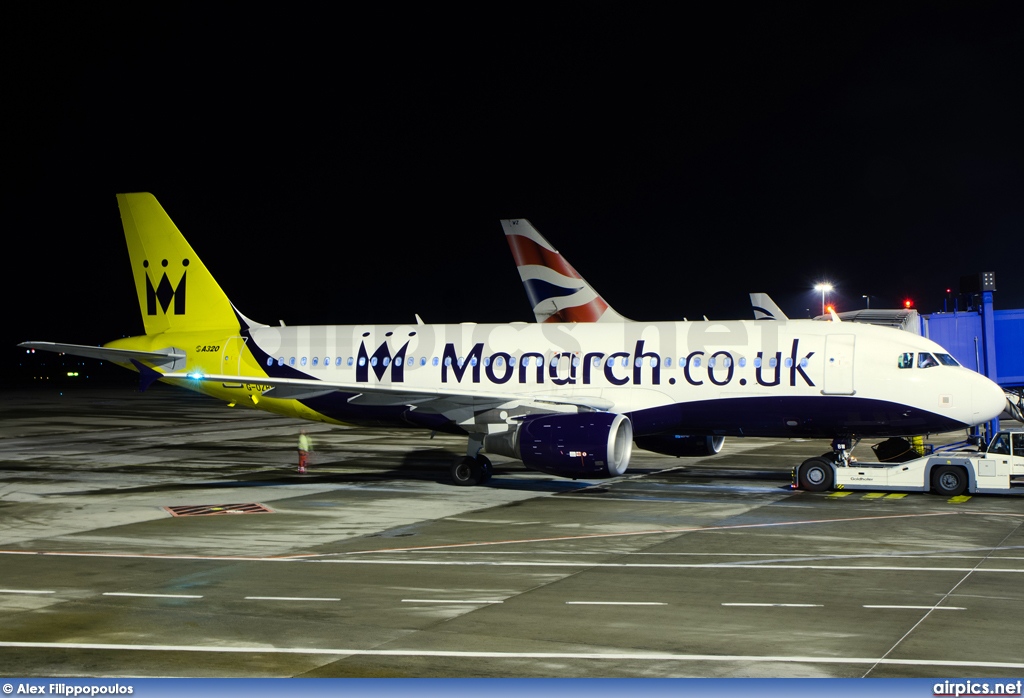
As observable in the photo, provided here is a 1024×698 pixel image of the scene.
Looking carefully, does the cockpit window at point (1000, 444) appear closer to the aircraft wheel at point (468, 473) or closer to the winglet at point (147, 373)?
the aircraft wheel at point (468, 473)

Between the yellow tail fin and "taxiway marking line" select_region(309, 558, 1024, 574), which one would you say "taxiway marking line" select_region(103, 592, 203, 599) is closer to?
"taxiway marking line" select_region(309, 558, 1024, 574)

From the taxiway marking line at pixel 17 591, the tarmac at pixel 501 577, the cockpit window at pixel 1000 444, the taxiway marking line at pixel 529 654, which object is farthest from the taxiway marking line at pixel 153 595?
the cockpit window at pixel 1000 444

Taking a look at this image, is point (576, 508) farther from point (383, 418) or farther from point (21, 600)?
point (21, 600)

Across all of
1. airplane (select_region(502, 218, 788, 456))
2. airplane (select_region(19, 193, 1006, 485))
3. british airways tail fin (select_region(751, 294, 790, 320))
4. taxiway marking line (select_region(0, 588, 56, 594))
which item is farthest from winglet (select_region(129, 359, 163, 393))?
british airways tail fin (select_region(751, 294, 790, 320))

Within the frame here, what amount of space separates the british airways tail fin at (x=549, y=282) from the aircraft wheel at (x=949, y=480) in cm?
2216

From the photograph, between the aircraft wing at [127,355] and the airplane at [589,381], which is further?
the aircraft wing at [127,355]

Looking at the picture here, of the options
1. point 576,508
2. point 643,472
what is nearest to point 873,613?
point 576,508

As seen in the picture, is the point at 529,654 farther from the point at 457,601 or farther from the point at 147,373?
the point at 147,373

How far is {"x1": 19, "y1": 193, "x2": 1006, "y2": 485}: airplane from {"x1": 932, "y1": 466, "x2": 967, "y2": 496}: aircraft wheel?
3.81 feet

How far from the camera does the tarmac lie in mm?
12430

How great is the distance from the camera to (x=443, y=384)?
103 feet

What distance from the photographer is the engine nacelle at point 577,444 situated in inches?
1006

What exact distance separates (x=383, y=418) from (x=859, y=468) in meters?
14.1

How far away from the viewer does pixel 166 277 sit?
117ft
